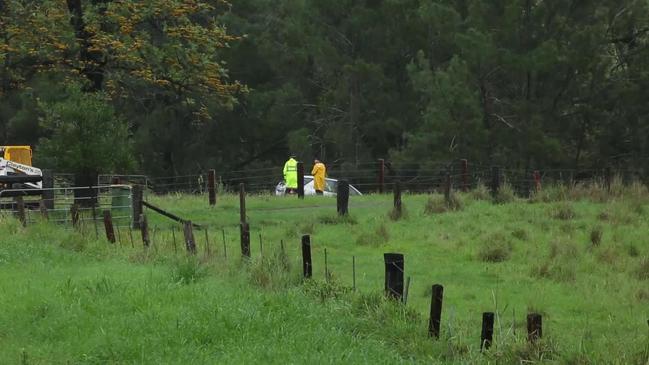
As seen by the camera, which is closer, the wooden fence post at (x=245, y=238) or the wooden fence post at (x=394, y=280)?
the wooden fence post at (x=394, y=280)

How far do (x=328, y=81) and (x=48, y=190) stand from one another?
2760 centimetres

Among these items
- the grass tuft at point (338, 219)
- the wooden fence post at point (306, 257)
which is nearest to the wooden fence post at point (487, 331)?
the wooden fence post at point (306, 257)

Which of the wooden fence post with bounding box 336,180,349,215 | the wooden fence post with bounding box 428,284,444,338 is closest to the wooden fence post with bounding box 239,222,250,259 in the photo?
the wooden fence post with bounding box 428,284,444,338

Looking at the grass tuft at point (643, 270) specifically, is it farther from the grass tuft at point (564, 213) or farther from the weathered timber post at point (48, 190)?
the weathered timber post at point (48, 190)

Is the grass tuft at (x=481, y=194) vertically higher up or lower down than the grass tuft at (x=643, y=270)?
higher up

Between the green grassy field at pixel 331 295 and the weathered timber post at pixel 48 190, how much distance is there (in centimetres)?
402

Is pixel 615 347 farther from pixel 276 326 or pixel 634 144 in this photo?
pixel 634 144

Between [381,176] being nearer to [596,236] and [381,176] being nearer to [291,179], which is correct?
[291,179]

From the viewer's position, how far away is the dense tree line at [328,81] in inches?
839

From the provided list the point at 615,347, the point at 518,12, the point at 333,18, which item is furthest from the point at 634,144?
the point at 615,347

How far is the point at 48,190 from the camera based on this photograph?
19.3 meters

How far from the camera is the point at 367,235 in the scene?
1641cm

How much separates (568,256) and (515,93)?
24.2 m

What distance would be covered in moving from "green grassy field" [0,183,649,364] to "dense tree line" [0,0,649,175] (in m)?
5.52
